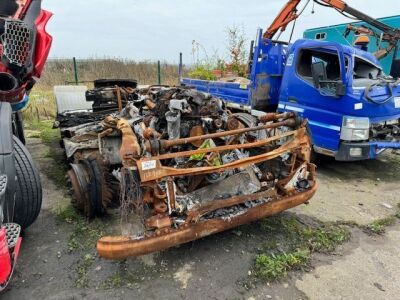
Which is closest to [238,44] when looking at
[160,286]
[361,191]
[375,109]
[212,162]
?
[375,109]

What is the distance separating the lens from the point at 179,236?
2697 mm

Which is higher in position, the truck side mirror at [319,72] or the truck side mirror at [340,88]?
the truck side mirror at [319,72]

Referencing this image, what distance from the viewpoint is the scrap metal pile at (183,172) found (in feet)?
8.77

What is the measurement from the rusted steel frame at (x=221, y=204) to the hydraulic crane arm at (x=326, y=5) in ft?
16.3

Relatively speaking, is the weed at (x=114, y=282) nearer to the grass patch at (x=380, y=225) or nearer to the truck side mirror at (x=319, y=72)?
the grass patch at (x=380, y=225)

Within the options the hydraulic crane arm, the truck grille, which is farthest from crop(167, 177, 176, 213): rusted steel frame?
the hydraulic crane arm

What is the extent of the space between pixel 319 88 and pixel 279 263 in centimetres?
324

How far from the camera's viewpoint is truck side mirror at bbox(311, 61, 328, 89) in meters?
5.12

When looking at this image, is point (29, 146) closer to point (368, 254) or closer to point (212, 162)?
point (212, 162)

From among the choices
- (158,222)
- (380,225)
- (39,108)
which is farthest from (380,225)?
(39,108)

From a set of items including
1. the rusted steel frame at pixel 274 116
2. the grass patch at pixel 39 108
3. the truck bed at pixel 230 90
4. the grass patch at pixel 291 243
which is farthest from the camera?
the grass patch at pixel 39 108

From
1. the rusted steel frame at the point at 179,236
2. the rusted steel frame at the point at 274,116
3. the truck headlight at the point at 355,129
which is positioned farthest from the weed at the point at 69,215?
the truck headlight at the point at 355,129

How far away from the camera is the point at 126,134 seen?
9.59 feet

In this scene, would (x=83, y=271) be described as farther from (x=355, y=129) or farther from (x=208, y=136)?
(x=355, y=129)
